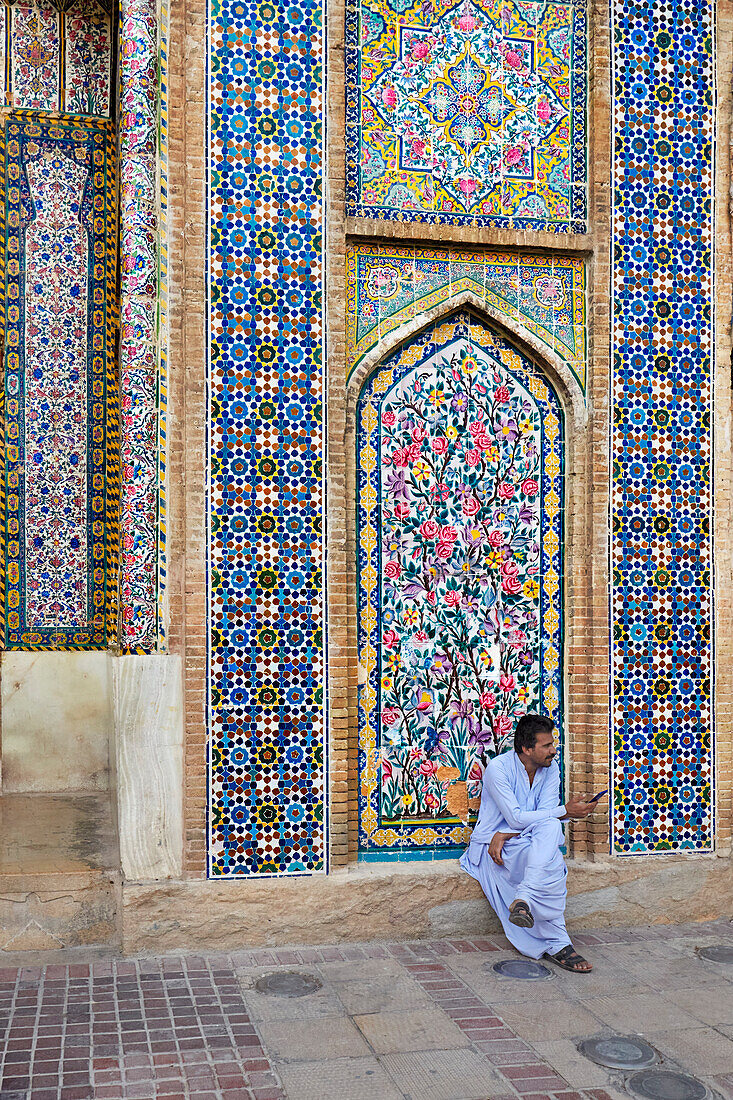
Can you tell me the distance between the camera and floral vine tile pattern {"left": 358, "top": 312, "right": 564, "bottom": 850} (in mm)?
5520

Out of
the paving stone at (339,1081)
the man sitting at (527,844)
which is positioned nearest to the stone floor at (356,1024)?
the paving stone at (339,1081)

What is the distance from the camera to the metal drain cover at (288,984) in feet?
14.9

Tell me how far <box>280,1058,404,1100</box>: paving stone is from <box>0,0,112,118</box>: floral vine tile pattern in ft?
16.4

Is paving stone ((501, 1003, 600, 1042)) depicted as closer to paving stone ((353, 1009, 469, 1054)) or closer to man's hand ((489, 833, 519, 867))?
paving stone ((353, 1009, 469, 1054))

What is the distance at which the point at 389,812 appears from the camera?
549 centimetres

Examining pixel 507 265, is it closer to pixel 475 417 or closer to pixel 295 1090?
pixel 475 417

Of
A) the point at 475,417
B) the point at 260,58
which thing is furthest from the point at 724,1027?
the point at 260,58

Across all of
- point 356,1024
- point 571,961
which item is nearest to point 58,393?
point 356,1024

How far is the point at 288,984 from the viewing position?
182 inches

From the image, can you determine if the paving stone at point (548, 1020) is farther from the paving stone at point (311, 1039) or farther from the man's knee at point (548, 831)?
the man's knee at point (548, 831)

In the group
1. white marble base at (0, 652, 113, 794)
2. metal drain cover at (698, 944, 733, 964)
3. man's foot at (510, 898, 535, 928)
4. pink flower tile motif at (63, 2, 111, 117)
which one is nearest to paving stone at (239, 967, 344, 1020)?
man's foot at (510, 898, 535, 928)

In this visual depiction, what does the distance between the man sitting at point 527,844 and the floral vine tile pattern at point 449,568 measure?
223 mm

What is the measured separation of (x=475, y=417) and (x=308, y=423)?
98cm

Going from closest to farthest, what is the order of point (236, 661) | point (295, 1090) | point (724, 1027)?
point (295, 1090), point (724, 1027), point (236, 661)
